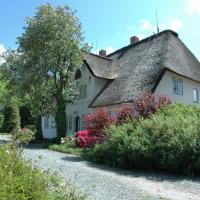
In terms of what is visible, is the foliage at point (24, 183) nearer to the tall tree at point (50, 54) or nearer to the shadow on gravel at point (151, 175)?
the shadow on gravel at point (151, 175)

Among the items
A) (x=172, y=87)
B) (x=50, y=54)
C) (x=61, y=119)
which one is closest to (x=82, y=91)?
(x=61, y=119)

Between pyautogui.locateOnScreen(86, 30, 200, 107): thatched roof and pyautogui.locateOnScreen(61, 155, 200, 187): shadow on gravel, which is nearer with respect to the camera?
pyautogui.locateOnScreen(61, 155, 200, 187): shadow on gravel

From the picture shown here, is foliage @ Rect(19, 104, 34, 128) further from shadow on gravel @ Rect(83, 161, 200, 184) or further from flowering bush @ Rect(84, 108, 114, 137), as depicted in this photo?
shadow on gravel @ Rect(83, 161, 200, 184)

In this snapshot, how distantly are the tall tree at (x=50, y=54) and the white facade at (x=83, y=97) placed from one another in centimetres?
294

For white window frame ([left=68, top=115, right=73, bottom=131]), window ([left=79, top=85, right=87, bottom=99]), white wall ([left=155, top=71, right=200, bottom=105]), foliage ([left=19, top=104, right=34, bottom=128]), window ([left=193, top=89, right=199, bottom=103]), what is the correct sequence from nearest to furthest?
white wall ([left=155, top=71, right=200, bottom=105]) < window ([left=193, top=89, right=199, bottom=103]) < window ([left=79, top=85, right=87, bottom=99]) < white window frame ([left=68, top=115, right=73, bottom=131]) < foliage ([left=19, top=104, right=34, bottom=128])

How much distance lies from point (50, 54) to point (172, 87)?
9.85m

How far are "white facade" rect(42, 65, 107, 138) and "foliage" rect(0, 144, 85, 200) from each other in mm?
26578

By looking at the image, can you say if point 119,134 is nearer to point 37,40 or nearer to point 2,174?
point 2,174

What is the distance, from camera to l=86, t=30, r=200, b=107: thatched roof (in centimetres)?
2803

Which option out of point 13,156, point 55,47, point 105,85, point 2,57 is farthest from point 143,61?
point 13,156

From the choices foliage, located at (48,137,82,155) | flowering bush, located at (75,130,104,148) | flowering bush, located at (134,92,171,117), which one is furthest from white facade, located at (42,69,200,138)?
foliage, located at (48,137,82,155)

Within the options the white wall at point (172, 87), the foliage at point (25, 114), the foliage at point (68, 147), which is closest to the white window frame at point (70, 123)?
the foliage at point (68, 147)


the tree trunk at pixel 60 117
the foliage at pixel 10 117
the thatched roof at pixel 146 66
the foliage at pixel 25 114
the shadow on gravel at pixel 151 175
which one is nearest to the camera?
the shadow on gravel at pixel 151 175

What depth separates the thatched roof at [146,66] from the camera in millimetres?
28031
